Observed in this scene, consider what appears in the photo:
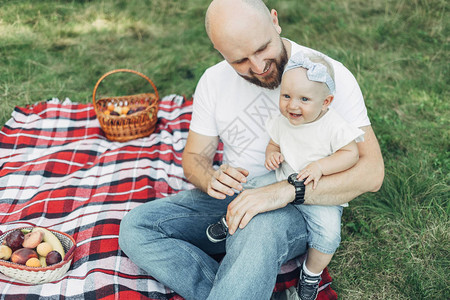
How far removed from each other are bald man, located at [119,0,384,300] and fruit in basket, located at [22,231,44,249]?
491 mm

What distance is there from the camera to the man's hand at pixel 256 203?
1.98 meters

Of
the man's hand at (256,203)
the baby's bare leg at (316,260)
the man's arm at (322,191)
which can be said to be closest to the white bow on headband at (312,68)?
the man's arm at (322,191)

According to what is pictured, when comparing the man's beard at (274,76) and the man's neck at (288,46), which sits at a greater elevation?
the man's neck at (288,46)

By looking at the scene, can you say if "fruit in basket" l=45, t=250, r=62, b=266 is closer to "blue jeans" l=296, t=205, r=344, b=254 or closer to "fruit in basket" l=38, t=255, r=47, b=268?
"fruit in basket" l=38, t=255, r=47, b=268

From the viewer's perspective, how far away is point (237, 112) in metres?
2.36

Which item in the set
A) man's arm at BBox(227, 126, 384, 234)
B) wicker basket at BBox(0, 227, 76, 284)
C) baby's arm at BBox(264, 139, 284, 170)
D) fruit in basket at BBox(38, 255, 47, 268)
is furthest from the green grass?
fruit in basket at BBox(38, 255, 47, 268)

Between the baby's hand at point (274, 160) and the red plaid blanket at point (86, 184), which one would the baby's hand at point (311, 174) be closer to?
the baby's hand at point (274, 160)

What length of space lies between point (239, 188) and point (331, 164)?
1.59ft

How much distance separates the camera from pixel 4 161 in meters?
3.27

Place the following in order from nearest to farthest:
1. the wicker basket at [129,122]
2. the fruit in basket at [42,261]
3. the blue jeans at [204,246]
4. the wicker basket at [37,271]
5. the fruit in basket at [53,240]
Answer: the blue jeans at [204,246], the wicker basket at [37,271], the fruit in basket at [42,261], the fruit in basket at [53,240], the wicker basket at [129,122]

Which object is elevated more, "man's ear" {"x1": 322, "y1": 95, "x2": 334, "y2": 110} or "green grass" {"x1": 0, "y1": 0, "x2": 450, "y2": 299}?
"man's ear" {"x1": 322, "y1": 95, "x2": 334, "y2": 110}

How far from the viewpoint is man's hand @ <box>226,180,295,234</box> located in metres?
1.98

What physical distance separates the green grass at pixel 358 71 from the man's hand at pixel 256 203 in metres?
0.79

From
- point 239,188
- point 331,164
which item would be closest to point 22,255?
point 239,188
